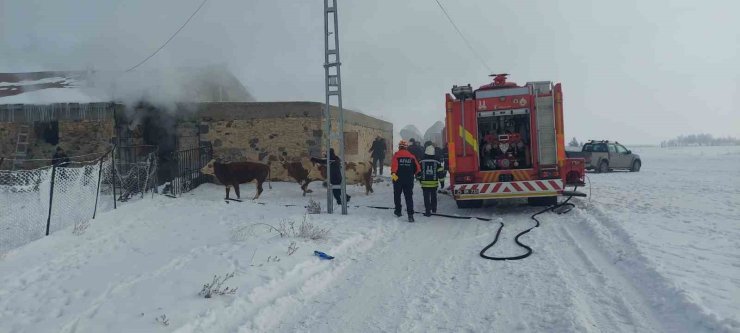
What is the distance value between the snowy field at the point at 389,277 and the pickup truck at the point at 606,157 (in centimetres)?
1632

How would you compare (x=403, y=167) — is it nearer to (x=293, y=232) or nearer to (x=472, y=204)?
(x=472, y=204)

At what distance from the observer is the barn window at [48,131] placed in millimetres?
14859

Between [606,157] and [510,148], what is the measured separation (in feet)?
55.2

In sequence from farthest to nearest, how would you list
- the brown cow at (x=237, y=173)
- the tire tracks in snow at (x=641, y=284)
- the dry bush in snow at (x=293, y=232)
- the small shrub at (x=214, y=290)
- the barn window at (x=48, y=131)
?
the barn window at (x=48, y=131), the brown cow at (x=237, y=173), the dry bush in snow at (x=293, y=232), the small shrub at (x=214, y=290), the tire tracks in snow at (x=641, y=284)

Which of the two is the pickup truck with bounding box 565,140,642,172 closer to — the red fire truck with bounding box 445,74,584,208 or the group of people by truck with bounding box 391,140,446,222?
the red fire truck with bounding box 445,74,584,208

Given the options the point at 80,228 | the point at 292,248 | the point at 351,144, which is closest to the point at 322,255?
the point at 292,248

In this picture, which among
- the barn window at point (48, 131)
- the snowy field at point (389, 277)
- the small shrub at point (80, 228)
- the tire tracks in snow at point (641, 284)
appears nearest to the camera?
the tire tracks in snow at point (641, 284)

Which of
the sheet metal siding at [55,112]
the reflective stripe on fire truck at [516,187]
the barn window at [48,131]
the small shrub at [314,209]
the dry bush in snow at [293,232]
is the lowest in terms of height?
the dry bush in snow at [293,232]

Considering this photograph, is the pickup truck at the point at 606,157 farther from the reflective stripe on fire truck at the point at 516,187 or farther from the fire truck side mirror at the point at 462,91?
the fire truck side mirror at the point at 462,91

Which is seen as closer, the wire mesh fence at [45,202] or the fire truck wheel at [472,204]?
the wire mesh fence at [45,202]

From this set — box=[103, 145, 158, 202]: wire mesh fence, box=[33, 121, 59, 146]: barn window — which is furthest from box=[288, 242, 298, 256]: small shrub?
box=[33, 121, 59, 146]: barn window

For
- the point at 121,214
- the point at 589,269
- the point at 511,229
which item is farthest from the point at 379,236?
the point at 121,214

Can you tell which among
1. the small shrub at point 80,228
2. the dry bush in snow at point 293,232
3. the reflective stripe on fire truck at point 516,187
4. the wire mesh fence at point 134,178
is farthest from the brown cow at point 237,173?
the reflective stripe on fire truck at point 516,187

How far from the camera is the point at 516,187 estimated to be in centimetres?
982
